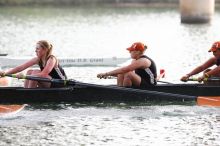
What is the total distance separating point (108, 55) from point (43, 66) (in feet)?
53.1

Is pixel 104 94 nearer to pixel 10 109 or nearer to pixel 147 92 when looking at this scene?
pixel 147 92

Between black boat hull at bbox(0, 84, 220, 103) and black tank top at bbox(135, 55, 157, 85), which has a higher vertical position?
black tank top at bbox(135, 55, 157, 85)

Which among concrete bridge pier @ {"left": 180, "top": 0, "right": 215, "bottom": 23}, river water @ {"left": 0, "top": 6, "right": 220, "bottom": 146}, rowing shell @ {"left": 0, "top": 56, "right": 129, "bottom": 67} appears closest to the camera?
river water @ {"left": 0, "top": 6, "right": 220, "bottom": 146}

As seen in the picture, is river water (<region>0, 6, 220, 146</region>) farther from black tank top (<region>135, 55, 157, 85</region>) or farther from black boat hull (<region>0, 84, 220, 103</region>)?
black tank top (<region>135, 55, 157, 85</region>)

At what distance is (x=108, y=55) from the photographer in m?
35.1

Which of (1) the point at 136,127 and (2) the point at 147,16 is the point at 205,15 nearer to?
(2) the point at 147,16

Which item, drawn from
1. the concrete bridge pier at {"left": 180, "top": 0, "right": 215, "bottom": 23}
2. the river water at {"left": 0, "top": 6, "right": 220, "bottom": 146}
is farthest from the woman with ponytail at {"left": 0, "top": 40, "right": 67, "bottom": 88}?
the concrete bridge pier at {"left": 180, "top": 0, "right": 215, "bottom": 23}

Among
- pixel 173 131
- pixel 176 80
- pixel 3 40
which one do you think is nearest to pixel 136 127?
pixel 173 131

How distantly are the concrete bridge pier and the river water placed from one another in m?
0.52

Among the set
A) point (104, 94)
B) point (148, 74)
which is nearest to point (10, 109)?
point (104, 94)

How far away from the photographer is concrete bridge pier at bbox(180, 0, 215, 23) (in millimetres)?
51219

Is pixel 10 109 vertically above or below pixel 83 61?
below

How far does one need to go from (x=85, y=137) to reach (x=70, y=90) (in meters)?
2.38

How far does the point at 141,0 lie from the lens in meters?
72.6
